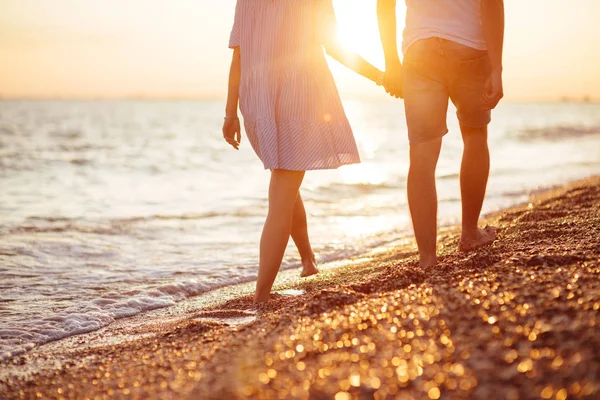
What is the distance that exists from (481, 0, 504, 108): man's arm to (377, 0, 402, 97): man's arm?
0.58 m

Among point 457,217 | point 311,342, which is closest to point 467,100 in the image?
point 311,342

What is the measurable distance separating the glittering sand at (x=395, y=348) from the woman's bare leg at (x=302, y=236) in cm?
107

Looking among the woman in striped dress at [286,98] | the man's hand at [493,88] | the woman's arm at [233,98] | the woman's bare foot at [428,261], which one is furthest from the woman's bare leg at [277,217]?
the man's hand at [493,88]

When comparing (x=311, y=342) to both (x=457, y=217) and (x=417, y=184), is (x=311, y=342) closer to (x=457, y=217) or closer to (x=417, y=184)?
(x=417, y=184)

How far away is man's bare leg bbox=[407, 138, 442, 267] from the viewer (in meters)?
3.72

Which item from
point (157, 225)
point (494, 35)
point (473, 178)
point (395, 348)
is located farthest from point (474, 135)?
point (157, 225)

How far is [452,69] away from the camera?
373cm

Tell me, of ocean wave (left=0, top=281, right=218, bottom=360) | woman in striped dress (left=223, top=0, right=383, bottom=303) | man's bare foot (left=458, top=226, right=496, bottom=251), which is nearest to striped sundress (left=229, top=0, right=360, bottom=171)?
woman in striped dress (left=223, top=0, right=383, bottom=303)

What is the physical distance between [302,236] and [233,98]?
1.17 metres

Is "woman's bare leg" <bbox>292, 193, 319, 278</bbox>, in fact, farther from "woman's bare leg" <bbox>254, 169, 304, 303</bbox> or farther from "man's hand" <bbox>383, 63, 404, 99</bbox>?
"man's hand" <bbox>383, 63, 404, 99</bbox>

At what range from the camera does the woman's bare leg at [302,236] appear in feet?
14.6

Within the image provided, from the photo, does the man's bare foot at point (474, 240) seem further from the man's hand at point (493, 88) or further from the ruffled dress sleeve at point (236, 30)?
the ruffled dress sleeve at point (236, 30)

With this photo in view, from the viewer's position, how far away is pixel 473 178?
413 cm

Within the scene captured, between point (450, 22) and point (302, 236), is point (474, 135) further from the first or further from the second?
point (302, 236)
